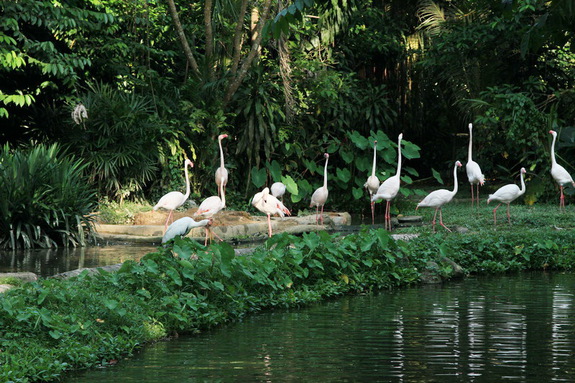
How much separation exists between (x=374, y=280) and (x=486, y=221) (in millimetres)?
5482

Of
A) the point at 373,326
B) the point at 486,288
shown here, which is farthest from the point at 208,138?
the point at 373,326

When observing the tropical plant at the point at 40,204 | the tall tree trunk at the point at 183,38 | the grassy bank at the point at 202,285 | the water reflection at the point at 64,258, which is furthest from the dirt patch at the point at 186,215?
the grassy bank at the point at 202,285

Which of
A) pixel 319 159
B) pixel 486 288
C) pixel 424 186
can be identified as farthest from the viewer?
pixel 424 186

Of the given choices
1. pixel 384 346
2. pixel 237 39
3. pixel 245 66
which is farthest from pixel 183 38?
pixel 384 346

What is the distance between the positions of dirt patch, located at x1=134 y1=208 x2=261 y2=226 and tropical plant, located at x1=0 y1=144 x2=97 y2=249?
1.73 metres

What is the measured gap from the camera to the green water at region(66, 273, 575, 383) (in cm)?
530

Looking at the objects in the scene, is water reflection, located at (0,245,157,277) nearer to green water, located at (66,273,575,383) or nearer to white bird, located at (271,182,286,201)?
green water, located at (66,273,575,383)

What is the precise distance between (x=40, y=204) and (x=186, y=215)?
3203 mm

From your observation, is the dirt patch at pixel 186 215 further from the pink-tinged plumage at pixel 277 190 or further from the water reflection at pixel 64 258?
the water reflection at pixel 64 258

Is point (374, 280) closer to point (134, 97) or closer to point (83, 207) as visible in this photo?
point (83, 207)

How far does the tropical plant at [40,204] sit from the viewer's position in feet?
39.4

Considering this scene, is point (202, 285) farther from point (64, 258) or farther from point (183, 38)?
point (183, 38)

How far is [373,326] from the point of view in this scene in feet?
22.8

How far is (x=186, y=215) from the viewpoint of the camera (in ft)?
48.4
